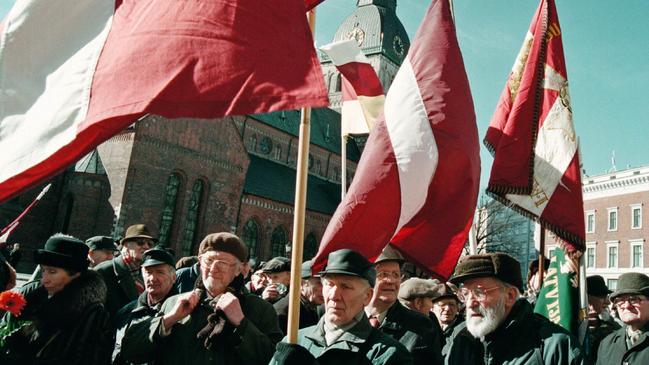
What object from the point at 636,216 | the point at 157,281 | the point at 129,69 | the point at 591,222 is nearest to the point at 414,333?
the point at 157,281

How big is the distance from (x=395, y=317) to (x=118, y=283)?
275 centimetres

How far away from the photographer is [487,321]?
289 cm

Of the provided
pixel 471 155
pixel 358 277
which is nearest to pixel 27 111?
pixel 358 277

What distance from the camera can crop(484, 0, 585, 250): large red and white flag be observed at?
4.71 meters

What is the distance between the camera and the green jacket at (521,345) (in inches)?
103

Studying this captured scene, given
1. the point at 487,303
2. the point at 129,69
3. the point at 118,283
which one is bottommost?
the point at 118,283

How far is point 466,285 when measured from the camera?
300cm

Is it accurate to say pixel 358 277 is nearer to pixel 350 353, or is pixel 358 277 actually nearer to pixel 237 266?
pixel 350 353

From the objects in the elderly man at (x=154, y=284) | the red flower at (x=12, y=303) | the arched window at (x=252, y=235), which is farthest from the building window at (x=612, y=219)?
the red flower at (x=12, y=303)

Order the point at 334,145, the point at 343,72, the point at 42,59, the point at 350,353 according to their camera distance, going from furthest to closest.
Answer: the point at 334,145, the point at 343,72, the point at 42,59, the point at 350,353

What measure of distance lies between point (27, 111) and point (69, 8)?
658 millimetres

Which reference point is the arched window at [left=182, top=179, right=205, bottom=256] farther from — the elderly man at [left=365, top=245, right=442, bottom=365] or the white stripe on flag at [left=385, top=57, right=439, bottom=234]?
the elderly man at [left=365, top=245, right=442, bottom=365]

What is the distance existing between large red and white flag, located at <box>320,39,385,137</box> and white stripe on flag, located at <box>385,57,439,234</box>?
6.59 feet

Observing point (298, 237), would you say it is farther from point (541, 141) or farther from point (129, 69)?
point (541, 141)
